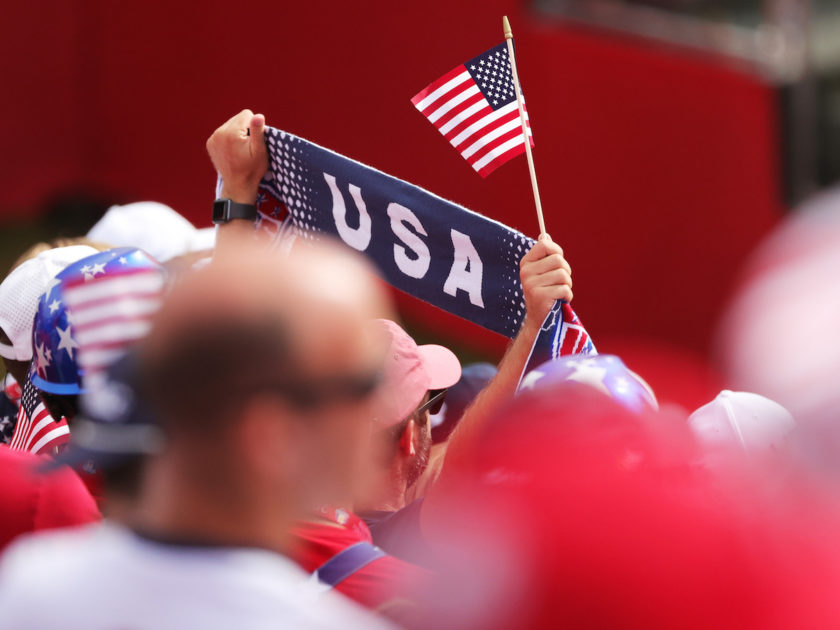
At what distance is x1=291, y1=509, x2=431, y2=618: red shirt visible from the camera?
165 centimetres

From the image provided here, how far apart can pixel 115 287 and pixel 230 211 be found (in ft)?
4.64

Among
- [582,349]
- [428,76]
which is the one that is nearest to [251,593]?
[582,349]

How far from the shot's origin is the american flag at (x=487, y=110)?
9.31ft

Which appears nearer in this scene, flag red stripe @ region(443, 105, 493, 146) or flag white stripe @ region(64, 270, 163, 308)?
flag white stripe @ region(64, 270, 163, 308)

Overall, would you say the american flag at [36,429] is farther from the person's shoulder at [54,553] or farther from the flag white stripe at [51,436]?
the person's shoulder at [54,553]

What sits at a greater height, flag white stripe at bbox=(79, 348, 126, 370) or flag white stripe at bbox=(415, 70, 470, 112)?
flag white stripe at bbox=(415, 70, 470, 112)

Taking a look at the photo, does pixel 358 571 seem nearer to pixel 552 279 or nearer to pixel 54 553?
pixel 54 553

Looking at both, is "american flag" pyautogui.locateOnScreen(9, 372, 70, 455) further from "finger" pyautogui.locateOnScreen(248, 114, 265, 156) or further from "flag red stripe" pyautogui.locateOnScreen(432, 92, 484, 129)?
"flag red stripe" pyautogui.locateOnScreen(432, 92, 484, 129)

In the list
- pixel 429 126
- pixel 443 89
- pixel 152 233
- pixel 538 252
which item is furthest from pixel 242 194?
pixel 429 126

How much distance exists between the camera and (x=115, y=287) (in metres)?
1.54

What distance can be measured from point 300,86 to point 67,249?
6808 mm

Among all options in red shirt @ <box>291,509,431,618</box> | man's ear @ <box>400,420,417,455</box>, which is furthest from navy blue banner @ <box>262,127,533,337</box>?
red shirt @ <box>291,509,431,618</box>

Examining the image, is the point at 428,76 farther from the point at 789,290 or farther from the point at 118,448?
the point at 118,448

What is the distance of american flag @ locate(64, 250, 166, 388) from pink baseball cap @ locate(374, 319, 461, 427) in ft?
2.51
